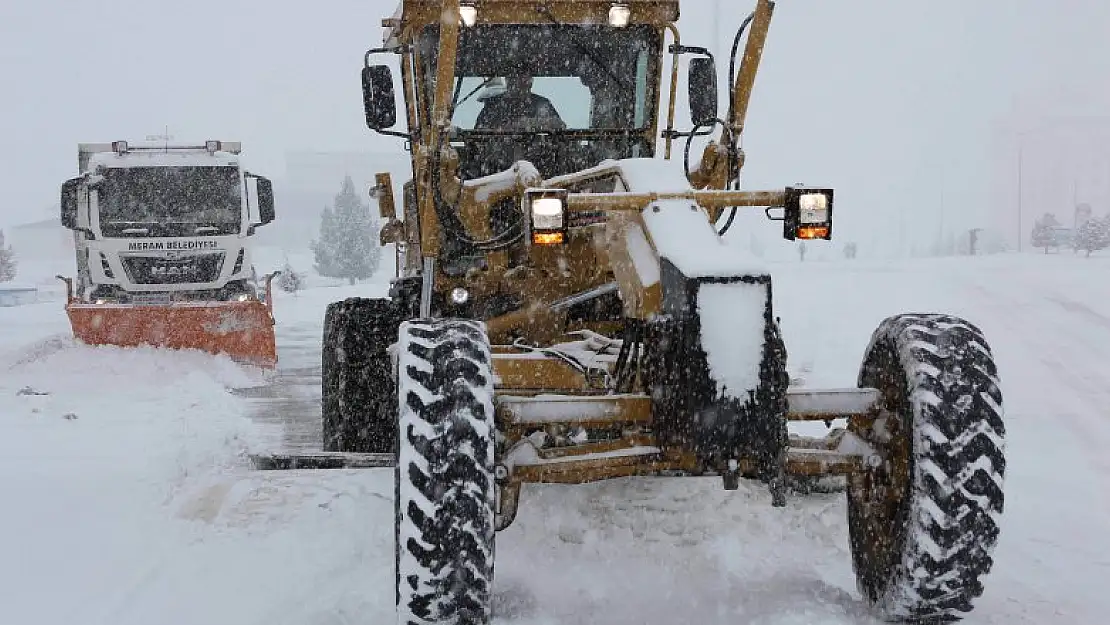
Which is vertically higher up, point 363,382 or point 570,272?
point 570,272

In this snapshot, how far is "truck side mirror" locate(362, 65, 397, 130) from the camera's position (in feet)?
20.9

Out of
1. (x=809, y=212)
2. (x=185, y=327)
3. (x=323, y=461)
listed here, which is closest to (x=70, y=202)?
(x=185, y=327)

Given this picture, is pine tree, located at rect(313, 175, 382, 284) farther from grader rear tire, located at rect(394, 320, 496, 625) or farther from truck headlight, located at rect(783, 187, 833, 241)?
grader rear tire, located at rect(394, 320, 496, 625)

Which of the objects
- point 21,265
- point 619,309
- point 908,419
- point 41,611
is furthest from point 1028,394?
point 21,265

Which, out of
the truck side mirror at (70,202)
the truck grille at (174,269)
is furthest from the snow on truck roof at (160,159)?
the truck grille at (174,269)

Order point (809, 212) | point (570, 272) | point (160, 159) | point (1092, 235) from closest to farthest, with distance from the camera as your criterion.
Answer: point (809, 212)
point (570, 272)
point (160, 159)
point (1092, 235)

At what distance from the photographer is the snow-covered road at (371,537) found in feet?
15.2

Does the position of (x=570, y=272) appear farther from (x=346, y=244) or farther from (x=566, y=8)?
(x=346, y=244)

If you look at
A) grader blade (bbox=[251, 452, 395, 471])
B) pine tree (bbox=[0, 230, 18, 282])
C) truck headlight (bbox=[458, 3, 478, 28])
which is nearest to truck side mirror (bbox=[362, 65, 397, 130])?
truck headlight (bbox=[458, 3, 478, 28])

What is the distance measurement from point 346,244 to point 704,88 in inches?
2741

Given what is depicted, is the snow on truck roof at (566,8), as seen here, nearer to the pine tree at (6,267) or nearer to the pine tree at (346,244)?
the pine tree at (346,244)

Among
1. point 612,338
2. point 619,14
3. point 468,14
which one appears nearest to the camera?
point 612,338

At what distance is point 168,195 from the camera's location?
15625mm

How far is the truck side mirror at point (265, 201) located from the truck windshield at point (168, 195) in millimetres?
567
